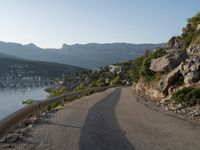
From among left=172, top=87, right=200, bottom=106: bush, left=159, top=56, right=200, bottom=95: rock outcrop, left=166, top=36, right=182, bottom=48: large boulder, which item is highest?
left=166, top=36, right=182, bottom=48: large boulder

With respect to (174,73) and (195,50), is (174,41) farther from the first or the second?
(174,73)

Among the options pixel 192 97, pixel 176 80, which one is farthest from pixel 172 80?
pixel 192 97

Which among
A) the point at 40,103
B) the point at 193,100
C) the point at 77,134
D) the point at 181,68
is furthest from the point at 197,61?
the point at 77,134

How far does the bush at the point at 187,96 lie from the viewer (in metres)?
17.3

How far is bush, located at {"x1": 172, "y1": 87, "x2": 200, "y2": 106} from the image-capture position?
17.3 m

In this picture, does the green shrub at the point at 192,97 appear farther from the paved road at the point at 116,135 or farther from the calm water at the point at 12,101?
the calm water at the point at 12,101

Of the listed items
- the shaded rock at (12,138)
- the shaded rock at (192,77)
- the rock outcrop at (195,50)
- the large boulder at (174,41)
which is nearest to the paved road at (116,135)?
the shaded rock at (12,138)

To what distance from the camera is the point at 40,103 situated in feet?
56.0

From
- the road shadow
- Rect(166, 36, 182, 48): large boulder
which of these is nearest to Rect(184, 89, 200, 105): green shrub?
the road shadow

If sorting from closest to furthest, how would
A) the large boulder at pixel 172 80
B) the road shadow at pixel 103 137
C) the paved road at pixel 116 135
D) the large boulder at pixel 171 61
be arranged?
the road shadow at pixel 103 137 → the paved road at pixel 116 135 → the large boulder at pixel 172 80 → the large boulder at pixel 171 61

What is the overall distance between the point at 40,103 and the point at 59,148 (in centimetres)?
849

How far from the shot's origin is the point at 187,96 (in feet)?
59.1

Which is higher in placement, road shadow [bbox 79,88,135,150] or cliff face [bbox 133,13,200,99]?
cliff face [bbox 133,13,200,99]

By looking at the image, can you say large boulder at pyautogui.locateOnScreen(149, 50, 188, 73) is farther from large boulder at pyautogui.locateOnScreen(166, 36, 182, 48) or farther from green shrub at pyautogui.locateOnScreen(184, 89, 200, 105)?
large boulder at pyautogui.locateOnScreen(166, 36, 182, 48)
